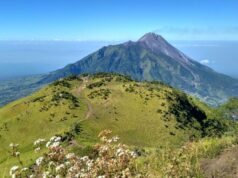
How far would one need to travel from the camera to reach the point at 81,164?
40.8ft

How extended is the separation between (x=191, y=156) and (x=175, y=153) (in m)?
1.63

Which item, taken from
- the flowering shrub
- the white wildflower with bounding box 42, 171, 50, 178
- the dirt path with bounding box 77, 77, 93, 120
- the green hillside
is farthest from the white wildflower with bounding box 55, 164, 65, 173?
the dirt path with bounding box 77, 77, 93, 120

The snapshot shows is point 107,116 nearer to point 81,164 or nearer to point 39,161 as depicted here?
point 81,164

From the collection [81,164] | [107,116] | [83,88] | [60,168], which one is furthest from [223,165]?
[83,88]

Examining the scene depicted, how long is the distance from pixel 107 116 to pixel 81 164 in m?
127

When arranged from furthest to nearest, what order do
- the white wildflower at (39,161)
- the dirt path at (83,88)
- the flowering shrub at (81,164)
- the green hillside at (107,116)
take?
the dirt path at (83,88)
the green hillside at (107,116)
the white wildflower at (39,161)
the flowering shrub at (81,164)

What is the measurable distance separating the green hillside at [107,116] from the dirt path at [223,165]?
91516mm

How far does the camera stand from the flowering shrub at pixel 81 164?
38.6ft

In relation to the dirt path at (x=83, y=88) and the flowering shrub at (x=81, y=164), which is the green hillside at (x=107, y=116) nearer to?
the dirt path at (x=83, y=88)

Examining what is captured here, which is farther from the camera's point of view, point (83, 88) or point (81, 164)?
point (83, 88)

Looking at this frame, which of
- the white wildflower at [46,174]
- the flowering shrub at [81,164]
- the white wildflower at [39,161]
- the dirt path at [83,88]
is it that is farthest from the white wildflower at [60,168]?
the dirt path at [83,88]

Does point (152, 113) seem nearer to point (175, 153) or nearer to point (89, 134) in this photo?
point (89, 134)

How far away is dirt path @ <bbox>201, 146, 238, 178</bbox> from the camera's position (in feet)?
58.5

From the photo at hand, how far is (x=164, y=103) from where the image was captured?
15225 cm
